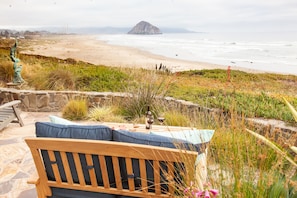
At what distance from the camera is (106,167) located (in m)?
1.77

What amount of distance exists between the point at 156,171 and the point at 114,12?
14266mm

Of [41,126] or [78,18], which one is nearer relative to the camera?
[41,126]

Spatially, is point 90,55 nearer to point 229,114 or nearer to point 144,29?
point 229,114

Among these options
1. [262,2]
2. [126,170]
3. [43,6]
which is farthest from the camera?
[262,2]

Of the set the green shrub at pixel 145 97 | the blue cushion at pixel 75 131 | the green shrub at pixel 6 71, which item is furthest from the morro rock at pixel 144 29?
the blue cushion at pixel 75 131

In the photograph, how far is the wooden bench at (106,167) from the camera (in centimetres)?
159

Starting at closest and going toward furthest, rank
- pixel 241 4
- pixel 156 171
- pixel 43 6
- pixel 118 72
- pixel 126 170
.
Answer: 1. pixel 156 171
2. pixel 126 170
3. pixel 118 72
4. pixel 43 6
5. pixel 241 4

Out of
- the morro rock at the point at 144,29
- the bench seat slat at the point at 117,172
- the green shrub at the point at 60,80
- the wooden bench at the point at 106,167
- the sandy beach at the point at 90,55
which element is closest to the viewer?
the wooden bench at the point at 106,167

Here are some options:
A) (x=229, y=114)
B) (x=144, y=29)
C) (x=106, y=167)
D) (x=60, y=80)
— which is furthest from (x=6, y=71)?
(x=144, y=29)

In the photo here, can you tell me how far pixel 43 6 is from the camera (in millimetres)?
10117

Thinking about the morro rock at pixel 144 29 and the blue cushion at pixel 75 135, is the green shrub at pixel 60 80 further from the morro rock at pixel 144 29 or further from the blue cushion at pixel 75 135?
the morro rock at pixel 144 29

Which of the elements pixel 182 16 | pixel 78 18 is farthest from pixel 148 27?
pixel 78 18

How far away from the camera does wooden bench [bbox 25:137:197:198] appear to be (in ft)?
5.22

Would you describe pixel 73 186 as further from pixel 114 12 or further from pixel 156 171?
pixel 114 12
